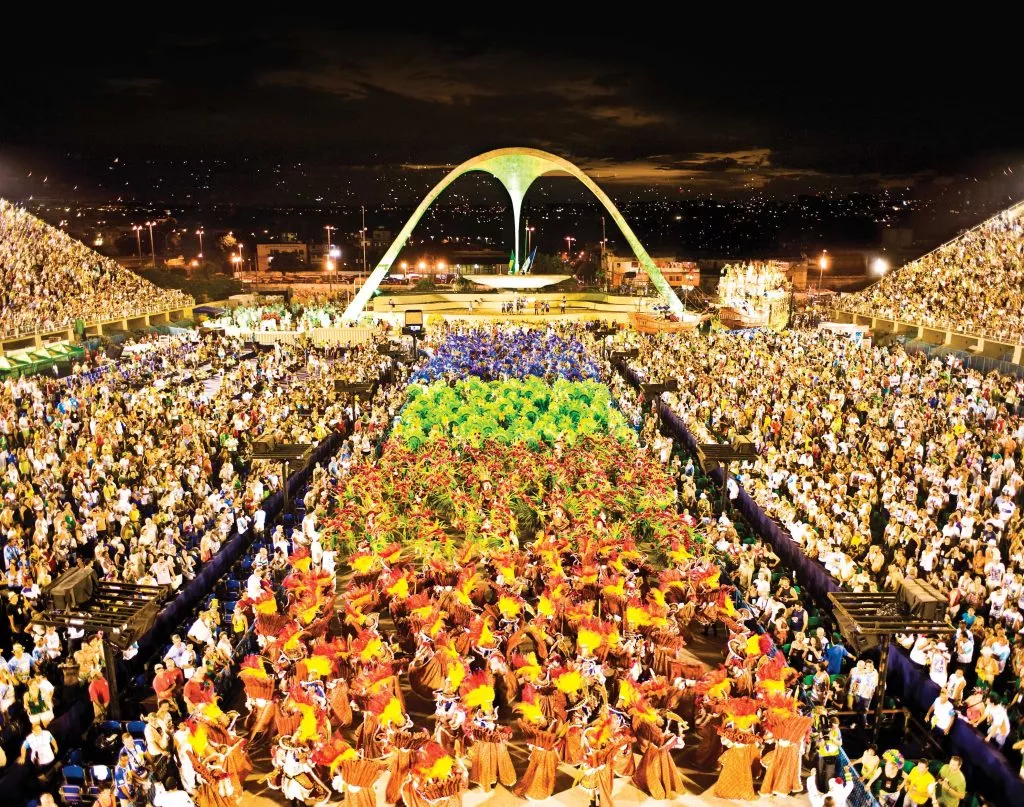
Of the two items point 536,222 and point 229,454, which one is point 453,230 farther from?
point 229,454

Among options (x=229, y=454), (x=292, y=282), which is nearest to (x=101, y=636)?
(x=229, y=454)

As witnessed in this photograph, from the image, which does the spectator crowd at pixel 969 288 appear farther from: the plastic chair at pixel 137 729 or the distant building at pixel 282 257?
the distant building at pixel 282 257

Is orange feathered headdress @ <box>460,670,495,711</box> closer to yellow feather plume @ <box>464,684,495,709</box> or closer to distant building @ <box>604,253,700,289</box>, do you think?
yellow feather plume @ <box>464,684,495,709</box>

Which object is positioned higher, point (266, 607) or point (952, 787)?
point (266, 607)

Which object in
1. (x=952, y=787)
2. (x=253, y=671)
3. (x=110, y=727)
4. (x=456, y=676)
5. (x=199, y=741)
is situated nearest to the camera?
(x=952, y=787)

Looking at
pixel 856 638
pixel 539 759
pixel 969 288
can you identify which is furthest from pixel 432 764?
pixel 969 288

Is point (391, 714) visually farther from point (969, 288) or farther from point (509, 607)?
point (969, 288)
